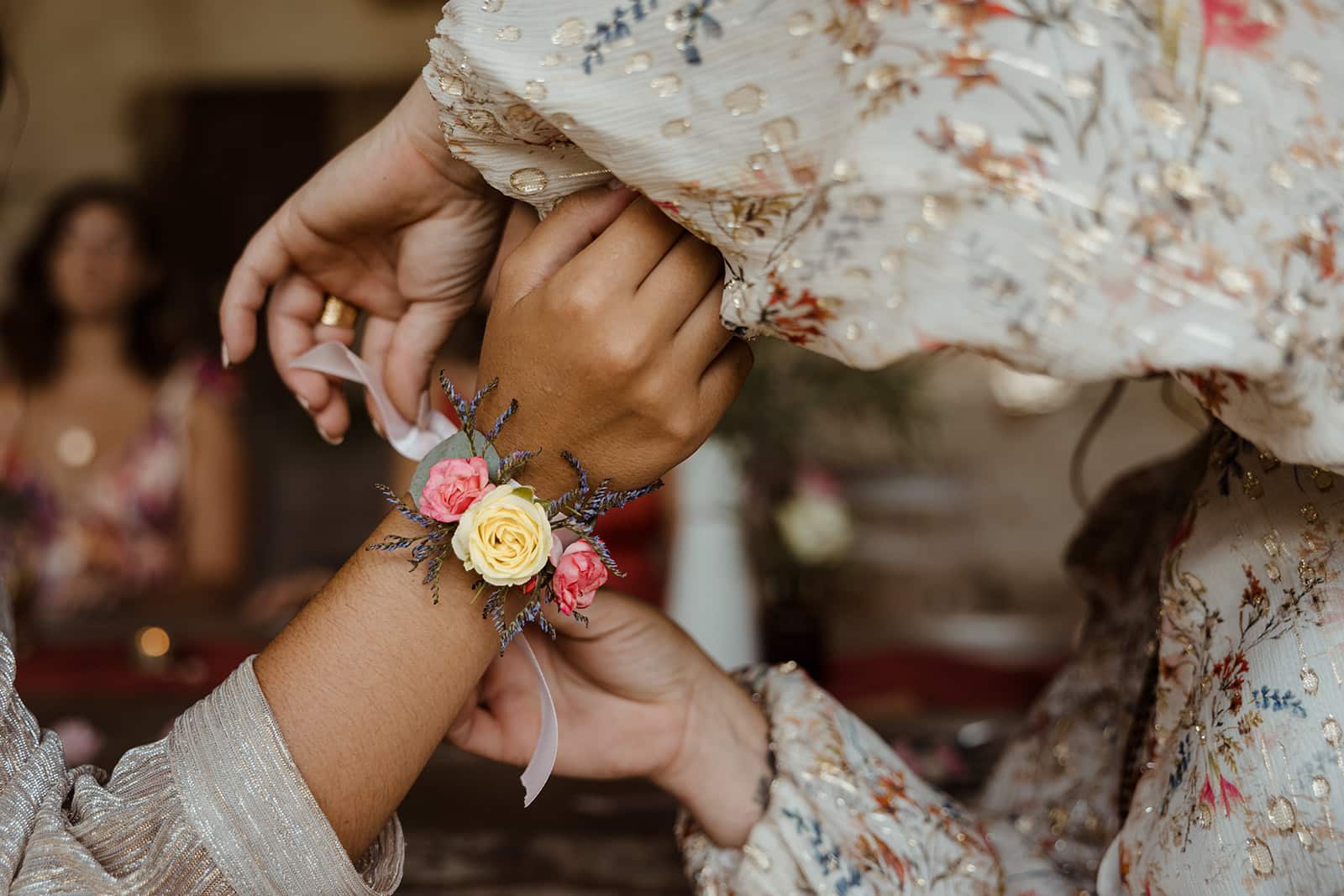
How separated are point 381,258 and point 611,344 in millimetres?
365

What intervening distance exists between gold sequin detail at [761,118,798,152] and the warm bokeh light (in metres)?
1.70

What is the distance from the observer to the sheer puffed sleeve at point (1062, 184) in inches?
18.5

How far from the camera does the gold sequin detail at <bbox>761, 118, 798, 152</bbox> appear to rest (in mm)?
541

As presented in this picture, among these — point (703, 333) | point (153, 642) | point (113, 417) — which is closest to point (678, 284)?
point (703, 333)

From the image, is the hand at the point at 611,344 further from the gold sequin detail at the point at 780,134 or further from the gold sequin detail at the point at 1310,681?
the gold sequin detail at the point at 1310,681

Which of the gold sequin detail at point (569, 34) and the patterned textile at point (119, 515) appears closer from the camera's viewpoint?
the gold sequin detail at point (569, 34)

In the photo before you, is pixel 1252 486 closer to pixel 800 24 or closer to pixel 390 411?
pixel 800 24

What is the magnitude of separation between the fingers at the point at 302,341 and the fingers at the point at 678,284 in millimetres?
390

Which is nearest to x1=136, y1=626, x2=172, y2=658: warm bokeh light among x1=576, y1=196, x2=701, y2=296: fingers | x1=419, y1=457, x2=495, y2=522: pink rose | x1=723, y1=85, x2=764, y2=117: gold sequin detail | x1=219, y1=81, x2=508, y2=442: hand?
x1=219, y1=81, x2=508, y2=442: hand

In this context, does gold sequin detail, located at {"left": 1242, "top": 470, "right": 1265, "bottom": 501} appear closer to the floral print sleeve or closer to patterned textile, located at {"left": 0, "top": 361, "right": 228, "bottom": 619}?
the floral print sleeve

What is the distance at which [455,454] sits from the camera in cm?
68

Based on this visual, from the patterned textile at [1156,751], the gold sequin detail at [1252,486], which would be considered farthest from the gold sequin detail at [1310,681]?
the gold sequin detail at [1252,486]

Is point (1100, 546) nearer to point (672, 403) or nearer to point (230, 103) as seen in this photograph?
point (672, 403)

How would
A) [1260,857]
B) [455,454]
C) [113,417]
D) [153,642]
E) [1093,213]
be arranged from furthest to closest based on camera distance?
[113,417] < [153,642] < [455,454] < [1260,857] < [1093,213]
